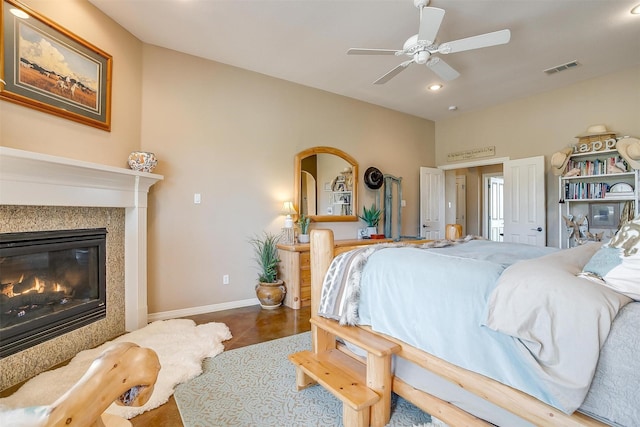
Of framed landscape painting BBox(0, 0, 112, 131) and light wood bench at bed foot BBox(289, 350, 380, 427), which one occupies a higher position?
framed landscape painting BBox(0, 0, 112, 131)

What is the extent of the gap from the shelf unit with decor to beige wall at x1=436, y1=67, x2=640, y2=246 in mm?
258

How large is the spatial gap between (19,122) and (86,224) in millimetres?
852

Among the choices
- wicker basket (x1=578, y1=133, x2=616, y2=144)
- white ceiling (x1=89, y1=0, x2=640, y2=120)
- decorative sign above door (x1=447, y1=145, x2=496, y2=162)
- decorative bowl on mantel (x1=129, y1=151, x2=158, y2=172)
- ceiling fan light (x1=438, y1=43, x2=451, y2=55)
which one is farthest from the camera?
decorative sign above door (x1=447, y1=145, x2=496, y2=162)

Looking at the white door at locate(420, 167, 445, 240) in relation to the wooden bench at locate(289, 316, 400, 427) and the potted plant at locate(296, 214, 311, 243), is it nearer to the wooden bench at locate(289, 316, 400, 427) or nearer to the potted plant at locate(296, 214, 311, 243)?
the potted plant at locate(296, 214, 311, 243)

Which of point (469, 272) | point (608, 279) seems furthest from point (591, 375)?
point (469, 272)

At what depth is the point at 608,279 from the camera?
1.11 m

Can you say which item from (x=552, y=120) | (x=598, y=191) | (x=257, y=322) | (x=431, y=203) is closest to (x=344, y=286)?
(x=257, y=322)

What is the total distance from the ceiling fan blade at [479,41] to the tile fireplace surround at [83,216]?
2860 millimetres

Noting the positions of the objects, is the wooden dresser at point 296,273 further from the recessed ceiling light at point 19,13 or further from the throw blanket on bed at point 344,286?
the recessed ceiling light at point 19,13

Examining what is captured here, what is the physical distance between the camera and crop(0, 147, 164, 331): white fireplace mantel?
1.88 metres

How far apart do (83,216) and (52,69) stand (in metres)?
1.13

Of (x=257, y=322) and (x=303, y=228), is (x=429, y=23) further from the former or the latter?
(x=257, y=322)

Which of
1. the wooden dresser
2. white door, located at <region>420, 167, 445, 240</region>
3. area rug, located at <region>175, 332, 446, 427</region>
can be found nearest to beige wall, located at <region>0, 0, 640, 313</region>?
the wooden dresser

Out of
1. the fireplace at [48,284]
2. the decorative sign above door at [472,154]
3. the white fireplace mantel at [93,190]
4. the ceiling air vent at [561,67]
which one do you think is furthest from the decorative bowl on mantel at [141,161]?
the decorative sign above door at [472,154]
